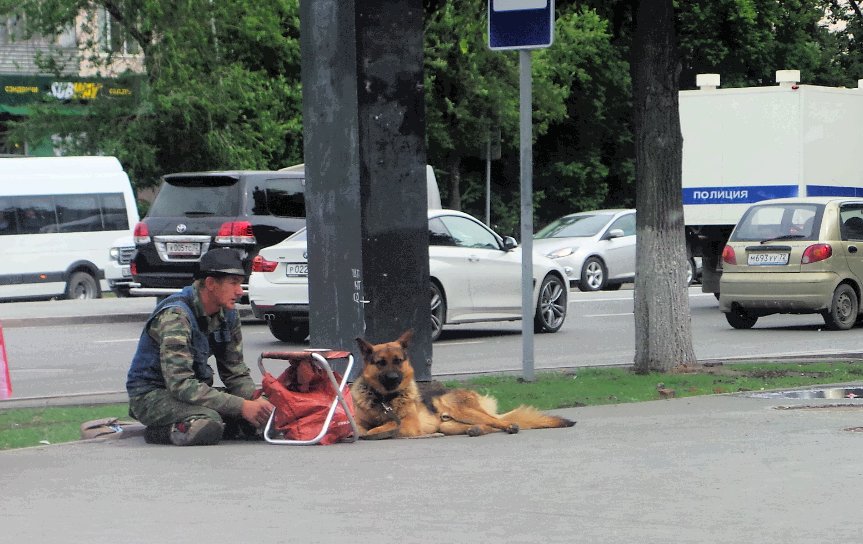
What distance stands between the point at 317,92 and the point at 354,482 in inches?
171

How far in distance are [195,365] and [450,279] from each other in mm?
8858

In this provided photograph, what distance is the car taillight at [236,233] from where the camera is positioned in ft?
65.5

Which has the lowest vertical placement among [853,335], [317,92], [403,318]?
[853,335]

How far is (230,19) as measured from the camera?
38.3m

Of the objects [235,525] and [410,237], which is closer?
[235,525]

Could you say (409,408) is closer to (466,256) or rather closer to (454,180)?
(466,256)

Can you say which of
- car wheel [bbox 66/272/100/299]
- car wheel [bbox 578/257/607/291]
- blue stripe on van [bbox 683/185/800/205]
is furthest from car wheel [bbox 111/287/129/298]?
blue stripe on van [bbox 683/185/800/205]

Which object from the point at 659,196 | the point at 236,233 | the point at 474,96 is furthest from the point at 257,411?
the point at 474,96

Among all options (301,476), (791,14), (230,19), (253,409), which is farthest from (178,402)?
(791,14)

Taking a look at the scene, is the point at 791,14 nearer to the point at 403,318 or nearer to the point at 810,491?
the point at 403,318

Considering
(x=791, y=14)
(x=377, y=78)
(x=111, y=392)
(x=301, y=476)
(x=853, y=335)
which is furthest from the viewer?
(x=791, y=14)

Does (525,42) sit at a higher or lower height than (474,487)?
higher

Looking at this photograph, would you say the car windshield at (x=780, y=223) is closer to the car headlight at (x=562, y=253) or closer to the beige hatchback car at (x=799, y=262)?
the beige hatchback car at (x=799, y=262)

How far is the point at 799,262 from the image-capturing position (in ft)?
63.3
